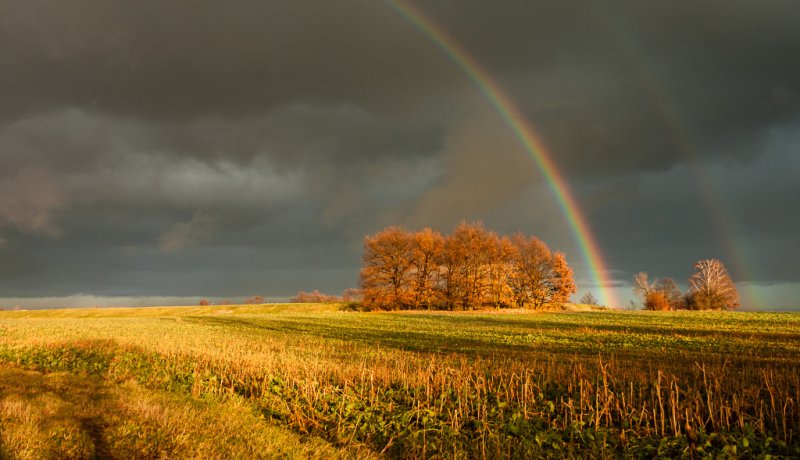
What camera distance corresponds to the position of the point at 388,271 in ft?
282

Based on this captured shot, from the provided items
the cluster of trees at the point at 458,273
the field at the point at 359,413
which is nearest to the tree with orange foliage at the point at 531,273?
the cluster of trees at the point at 458,273

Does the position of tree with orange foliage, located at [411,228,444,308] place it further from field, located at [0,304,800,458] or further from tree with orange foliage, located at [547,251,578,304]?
field, located at [0,304,800,458]

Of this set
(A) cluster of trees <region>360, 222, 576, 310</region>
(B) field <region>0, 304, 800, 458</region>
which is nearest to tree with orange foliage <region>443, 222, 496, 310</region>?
(A) cluster of trees <region>360, 222, 576, 310</region>

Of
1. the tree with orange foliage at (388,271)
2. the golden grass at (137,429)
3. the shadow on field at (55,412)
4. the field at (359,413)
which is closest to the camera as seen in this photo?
the golden grass at (137,429)

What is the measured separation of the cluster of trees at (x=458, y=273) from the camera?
84.6 meters

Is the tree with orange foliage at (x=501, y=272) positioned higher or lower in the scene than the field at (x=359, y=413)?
higher

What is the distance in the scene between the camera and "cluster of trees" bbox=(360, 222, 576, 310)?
84.6 metres

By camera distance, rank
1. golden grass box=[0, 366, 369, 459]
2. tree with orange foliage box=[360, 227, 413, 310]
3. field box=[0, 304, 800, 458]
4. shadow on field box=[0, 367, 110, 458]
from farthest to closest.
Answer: tree with orange foliage box=[360, 227, 413, 310] → field box=[0, 304, 800, 458] → shadow on field box=[0, 367, 110, 458] → golden grass box=[0, 366, 369, 459]

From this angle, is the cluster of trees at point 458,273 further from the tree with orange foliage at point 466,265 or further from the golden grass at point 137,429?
the golden grass at point 137,429

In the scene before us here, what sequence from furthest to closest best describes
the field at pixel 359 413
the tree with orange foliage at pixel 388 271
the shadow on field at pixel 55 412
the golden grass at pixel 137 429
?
the tree with orange foliage at pixel 388 271 → the field at pixel 359 413 → the shadow on field at pixel 55 412 → the golden grass at pixel 137 429

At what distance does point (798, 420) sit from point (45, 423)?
601 inches

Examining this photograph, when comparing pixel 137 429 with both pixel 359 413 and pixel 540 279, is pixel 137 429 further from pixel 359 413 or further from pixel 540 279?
pixel 540 279

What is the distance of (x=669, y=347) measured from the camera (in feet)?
84.0

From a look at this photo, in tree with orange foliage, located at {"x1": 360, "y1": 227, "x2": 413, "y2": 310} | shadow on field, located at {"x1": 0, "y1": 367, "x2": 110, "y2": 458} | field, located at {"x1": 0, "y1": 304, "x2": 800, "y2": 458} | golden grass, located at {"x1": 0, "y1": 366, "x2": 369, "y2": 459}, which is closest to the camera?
golden grass, located at {"x1": 0, "y1": 366, "x2": 369, "y2": 459}
